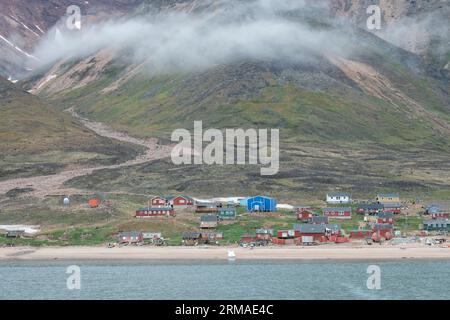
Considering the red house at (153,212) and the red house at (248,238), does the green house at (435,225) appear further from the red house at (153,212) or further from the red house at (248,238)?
the red house at (153,212)

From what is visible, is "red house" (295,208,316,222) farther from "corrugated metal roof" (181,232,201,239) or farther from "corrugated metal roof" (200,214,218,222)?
"corrugated metal roof" (181,232,201,239)

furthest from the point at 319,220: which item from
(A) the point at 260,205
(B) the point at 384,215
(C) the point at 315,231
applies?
(A) the point at 260,205

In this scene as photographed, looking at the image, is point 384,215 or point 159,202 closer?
point 384,215

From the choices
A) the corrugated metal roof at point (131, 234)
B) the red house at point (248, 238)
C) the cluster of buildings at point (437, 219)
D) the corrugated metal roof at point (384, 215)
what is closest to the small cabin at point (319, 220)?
the corrugated metal roof at point (384, 215)

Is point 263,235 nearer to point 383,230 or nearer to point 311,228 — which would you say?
point 311,228

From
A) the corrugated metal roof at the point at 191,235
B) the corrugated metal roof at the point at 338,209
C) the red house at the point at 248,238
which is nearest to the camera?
the red house at the point at 248,238

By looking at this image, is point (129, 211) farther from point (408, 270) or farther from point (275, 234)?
point (408, 270)
